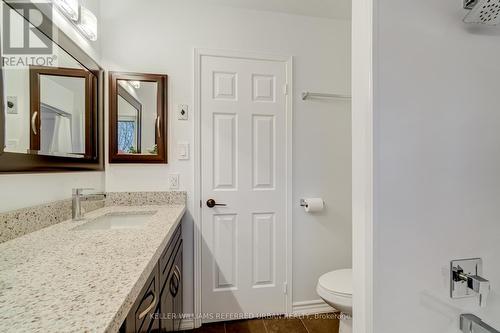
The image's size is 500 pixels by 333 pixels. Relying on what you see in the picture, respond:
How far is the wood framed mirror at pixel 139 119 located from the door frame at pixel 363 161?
1.34 m

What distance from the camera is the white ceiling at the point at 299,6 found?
170cm

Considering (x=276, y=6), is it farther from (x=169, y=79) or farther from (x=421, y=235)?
(x=421, y=235)

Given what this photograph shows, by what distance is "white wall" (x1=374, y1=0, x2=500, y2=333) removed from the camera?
72 cm

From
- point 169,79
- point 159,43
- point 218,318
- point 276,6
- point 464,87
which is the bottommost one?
point 218,318

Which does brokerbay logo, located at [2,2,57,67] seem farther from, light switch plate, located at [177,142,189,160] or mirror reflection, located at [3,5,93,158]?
light switch plate, located at [177,142,189,160]

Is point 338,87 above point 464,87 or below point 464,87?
above

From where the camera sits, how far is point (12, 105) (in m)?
0.92

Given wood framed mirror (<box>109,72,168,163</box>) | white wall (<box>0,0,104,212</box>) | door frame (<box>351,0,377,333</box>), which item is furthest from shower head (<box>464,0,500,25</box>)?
white wall (<box>0,0,104,212</box>)

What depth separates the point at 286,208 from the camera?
1.82m

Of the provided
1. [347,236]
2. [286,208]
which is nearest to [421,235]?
[286,208]

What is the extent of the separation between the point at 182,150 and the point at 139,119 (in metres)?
0.38

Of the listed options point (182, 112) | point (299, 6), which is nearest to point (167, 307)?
point (182, 112)

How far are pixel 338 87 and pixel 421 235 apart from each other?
4.94 ft

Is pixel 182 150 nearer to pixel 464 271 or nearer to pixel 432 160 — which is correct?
pixel 432 160
